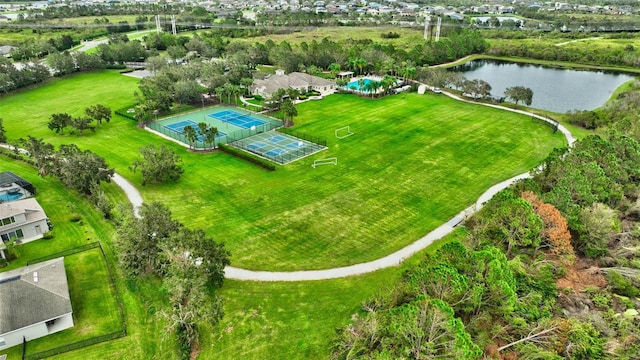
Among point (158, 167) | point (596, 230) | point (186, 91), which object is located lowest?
point (596, 230)

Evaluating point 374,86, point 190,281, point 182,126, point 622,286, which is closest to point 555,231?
point 622,286

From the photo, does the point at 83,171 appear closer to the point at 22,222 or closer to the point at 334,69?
the point at 22,222

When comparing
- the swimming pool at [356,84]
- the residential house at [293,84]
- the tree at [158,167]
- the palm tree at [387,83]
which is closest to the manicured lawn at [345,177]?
the tree at [158,167]

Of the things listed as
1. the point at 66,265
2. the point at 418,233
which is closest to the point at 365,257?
the point at 418,233

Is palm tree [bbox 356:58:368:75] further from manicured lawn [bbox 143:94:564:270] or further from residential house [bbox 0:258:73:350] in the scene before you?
residential house [bbox 0:258:73:350]

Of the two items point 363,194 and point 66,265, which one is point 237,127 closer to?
point 363,194

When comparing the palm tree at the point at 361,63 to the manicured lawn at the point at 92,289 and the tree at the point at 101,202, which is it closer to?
the manicured lawn at the point at 92,289

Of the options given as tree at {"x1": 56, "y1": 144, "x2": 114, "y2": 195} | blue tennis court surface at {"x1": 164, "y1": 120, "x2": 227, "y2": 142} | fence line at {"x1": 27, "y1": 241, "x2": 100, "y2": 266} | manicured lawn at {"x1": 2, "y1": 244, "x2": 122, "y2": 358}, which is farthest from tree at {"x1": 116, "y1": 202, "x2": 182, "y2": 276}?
blue tennis court surface at {"x1": 164, "y1": 120, "x2": 227, "y2": 142}
